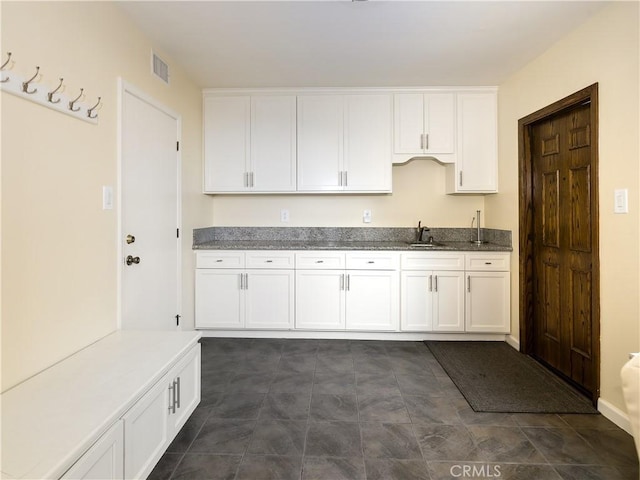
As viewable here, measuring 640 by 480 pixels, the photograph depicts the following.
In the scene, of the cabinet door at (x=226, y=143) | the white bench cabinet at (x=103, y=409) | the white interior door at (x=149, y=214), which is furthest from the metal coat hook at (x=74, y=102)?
the cabinet door at (x=226, y=143)

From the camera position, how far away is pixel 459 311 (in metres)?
3.13

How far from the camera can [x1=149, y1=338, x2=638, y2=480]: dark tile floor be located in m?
1.55

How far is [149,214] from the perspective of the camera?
2396mm

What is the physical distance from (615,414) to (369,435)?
4.76 ft

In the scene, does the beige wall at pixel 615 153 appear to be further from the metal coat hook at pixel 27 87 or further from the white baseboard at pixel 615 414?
the metal coat hook at pixel 27 87

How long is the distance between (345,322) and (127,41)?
2782mm

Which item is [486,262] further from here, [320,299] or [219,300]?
[219,300]

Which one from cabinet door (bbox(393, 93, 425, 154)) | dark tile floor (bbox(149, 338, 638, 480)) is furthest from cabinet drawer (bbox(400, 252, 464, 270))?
cabinet door (bbox(393, 93, 425, 154))

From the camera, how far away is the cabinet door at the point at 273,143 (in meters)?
3.38

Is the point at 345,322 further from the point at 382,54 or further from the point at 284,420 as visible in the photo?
the point at 382,54

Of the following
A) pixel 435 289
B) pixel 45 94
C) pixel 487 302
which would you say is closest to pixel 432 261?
pixel 435 289

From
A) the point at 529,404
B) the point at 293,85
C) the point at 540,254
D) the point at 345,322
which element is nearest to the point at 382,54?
the point at 293,85

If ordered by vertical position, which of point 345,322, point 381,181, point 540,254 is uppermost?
point 381,181

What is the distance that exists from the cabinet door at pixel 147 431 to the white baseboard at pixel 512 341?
2887 mm
